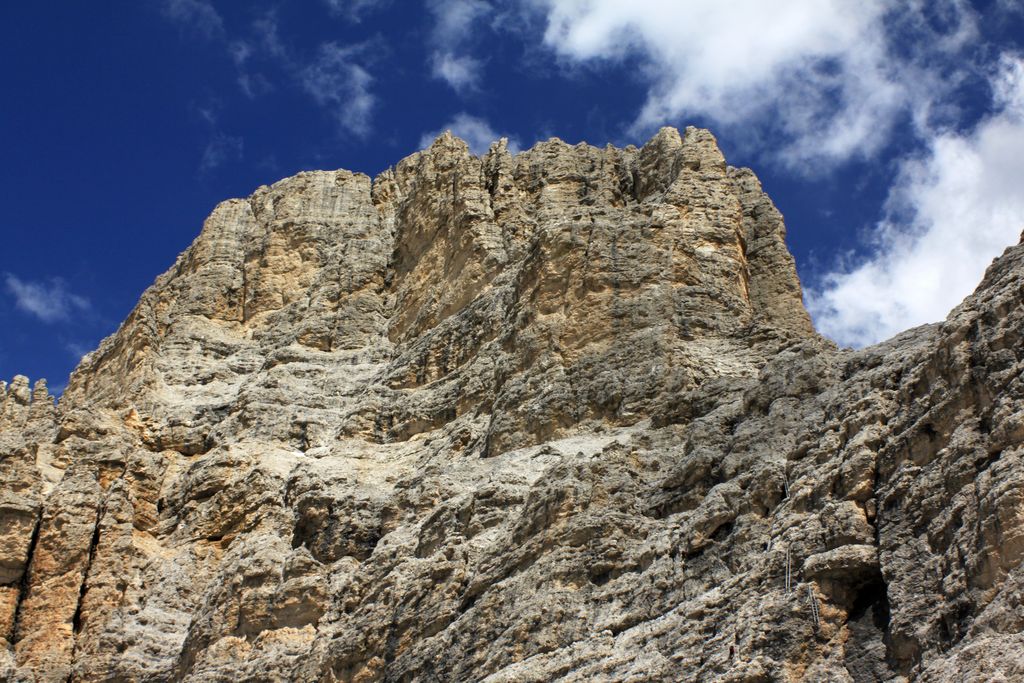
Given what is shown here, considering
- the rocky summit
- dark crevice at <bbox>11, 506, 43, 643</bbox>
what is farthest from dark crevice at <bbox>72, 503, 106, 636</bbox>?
dark crevice at <bbox>11, 506, 43, 643</bbox>

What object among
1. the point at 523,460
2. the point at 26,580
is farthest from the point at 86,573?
the point at 523,460

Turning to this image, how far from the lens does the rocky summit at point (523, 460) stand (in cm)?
1798

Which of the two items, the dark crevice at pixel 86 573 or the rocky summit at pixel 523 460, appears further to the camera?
the dark crevice at pixel 86 573

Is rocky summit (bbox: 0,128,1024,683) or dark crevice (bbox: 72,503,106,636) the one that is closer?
rocky summit (bbox: 0,128,1024,683)

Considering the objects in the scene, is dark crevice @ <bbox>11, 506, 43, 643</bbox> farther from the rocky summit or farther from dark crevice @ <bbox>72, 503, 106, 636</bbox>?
dark crevice @ <bbox>72, 503, 106, 636</bbox>

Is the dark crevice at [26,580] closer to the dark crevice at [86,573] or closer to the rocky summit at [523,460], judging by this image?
the rocky summit at [523,460]

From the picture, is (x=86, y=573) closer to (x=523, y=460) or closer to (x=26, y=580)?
(x=26, y=580)

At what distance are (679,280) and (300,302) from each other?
17.2m

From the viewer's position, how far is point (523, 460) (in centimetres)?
3008

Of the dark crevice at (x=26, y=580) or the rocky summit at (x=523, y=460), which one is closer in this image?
the rocky summit at (x=523, y=460)

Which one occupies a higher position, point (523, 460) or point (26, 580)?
point (523, 460)

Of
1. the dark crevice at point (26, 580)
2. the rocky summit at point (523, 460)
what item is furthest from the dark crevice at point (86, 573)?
the dark crevice at point (26, 580)

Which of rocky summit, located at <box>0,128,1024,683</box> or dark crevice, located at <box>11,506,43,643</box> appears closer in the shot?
rocky summit, located at <box>0,128,1024,683</box>

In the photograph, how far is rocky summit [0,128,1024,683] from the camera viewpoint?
18.0m
